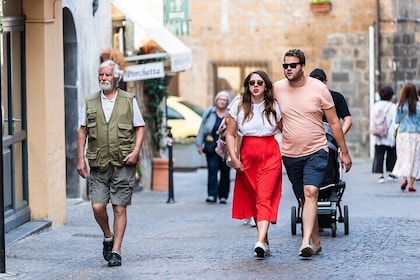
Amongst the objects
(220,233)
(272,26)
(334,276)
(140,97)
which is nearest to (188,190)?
(140,97)

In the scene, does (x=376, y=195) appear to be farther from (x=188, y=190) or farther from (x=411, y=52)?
(x=411, y=52)

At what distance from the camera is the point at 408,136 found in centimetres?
1934

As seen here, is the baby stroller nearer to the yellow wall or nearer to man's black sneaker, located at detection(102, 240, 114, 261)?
man's black sneaker, located at detection(102, 240, 114, 261)

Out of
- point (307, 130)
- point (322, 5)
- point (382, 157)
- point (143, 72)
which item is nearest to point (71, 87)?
point (143, 72)

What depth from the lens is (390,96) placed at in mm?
20891

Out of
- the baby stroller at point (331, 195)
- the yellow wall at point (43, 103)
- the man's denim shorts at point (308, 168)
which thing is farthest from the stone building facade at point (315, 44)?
the man's denim shorts at point (308, 168)

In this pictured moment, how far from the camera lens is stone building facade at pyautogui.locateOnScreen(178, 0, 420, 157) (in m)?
29.4

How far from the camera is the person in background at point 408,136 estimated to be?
19047 mm

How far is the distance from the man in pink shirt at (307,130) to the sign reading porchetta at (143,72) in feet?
25.8

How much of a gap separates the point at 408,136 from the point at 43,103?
7826 millimetres

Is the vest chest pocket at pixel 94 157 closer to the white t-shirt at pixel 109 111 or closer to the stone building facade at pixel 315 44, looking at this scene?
the white t-shirt at pixel 109 111

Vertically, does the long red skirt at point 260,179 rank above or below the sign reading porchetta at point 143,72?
below

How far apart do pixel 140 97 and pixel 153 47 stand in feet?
2.97

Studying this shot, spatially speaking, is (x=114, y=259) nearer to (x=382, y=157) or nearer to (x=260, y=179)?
(x=260, y=179)
